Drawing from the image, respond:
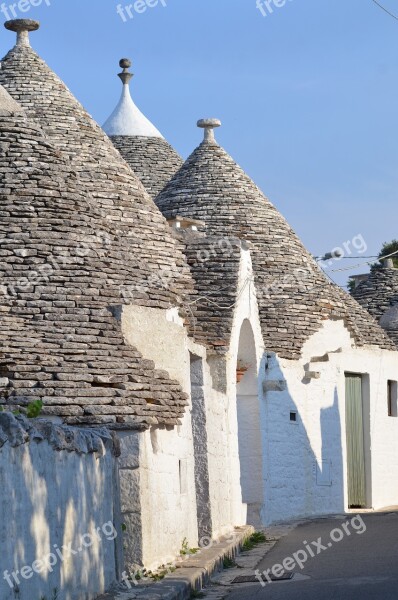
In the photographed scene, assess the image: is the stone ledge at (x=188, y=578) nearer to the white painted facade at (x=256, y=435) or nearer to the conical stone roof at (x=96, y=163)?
the white painted facade at (x=256, y=435)

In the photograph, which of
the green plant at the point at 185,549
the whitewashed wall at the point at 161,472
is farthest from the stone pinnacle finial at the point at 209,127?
the green plant at the point at 185,549

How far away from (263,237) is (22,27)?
5494mm

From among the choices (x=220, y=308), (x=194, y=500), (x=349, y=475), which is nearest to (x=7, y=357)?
(x=194, y=500)

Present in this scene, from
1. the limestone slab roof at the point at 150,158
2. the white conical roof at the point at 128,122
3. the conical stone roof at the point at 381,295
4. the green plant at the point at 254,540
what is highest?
the white conical roof at the point at 128,122

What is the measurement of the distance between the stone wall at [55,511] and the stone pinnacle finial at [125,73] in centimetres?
1707

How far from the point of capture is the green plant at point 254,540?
17472 millimetres

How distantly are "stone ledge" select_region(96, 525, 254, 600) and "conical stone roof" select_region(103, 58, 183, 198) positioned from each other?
1069cm

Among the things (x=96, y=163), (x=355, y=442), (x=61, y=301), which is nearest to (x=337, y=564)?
(x=61, y=301)

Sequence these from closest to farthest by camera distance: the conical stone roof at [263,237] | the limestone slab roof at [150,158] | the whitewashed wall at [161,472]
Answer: the whitewashed wall at [161,472]
the conical stone roof at [263,237]
the limestone slab roof at [150,158]

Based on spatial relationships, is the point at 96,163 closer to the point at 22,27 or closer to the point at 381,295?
the point at 22,27

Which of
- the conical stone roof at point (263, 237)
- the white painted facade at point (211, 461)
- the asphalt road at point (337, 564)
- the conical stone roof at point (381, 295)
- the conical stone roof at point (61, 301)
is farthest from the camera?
the conical stone roof at point (381, 295)

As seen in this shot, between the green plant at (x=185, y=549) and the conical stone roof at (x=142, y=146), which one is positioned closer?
the green plant at (x=185, y=549)

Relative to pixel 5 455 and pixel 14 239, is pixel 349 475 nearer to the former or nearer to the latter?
pixel 14 239

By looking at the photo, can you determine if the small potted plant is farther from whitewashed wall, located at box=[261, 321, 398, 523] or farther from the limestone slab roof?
the limestone slab roof
